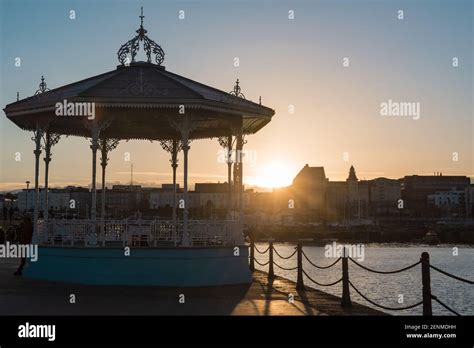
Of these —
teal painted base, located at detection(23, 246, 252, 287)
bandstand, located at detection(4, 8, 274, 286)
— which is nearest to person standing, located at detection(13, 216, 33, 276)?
bandstand, located at detection(4, 8, 274, 286)

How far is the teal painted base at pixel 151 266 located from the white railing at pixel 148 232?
25.1 inches

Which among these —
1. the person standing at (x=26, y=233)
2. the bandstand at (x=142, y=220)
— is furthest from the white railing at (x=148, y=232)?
the person standing at (x=26, y=233)

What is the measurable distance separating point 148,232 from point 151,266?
1.66 meters

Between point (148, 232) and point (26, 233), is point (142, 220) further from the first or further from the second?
point (26, 233)

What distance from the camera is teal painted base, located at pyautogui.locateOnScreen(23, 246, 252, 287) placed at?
60.7ft

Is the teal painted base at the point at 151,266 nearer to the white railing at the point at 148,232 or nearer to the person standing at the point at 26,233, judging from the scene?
the white railing at the point at 148,232

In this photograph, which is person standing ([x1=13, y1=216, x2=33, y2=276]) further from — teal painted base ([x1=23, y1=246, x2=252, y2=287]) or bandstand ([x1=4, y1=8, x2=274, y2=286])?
teal painted base ([x1=23, y1=246, x2=252, y2=287])

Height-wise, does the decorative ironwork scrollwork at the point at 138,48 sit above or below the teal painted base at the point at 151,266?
above

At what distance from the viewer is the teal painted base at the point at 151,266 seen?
18516 millimetres

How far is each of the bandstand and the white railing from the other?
0.10ft
